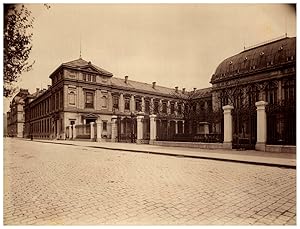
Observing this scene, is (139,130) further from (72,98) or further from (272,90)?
(72,98)

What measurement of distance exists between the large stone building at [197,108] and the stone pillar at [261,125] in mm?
11

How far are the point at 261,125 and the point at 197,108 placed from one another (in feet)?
40.7

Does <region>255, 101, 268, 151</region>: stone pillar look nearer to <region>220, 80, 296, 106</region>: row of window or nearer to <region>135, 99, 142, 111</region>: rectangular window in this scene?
<region>220, 80, 296, 106</region>: row of window

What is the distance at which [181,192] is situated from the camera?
14.9ft

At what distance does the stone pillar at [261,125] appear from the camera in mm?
11391

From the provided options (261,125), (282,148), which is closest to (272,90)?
(261,125)

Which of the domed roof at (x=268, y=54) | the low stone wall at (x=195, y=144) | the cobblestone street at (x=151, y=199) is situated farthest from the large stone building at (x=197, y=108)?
the cobblestone street at (x=151, y=199)

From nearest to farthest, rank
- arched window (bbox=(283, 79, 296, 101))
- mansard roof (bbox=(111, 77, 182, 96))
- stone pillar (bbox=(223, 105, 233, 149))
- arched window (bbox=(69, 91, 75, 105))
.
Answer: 1. arched window (bbox=(283, 79, 296, 101))
2. stone pillar (bbox=(223, 105, 233, 149))
3. arched window (bbox=(69, 91, 75, 105))
4. mansard roof (bbox=(111, 77, 182, 96))

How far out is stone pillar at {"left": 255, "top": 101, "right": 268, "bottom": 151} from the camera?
11.4 metres

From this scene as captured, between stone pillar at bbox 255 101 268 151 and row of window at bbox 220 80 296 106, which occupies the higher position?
row of window at bbox 220 80 296 106

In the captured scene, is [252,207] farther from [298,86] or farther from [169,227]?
[298,86]

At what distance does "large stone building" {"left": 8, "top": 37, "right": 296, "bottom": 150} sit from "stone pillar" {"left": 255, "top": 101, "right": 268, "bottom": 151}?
11mm

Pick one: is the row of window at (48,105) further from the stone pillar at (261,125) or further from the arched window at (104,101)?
the stone pillar at (261,125)

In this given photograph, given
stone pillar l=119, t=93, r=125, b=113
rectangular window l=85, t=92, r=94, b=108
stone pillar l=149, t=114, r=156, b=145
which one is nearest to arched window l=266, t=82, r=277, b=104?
stone pillar l=149, t=114, r=156, b=145
